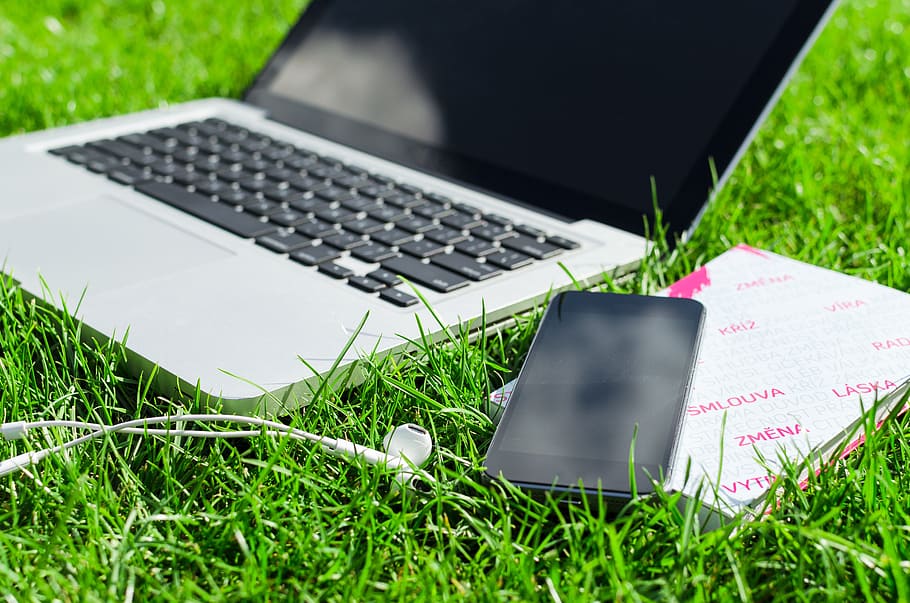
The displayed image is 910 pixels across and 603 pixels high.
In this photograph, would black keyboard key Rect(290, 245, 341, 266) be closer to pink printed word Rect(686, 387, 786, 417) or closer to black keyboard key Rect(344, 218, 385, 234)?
black keyboard key Rect(344, 218, 385, 234)

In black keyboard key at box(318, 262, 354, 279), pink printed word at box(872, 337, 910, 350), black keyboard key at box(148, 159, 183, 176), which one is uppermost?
pink printed word at box(872, 337, 910, 350)

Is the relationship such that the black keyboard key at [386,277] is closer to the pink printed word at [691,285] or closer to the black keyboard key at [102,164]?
the pink printed word at [691,285]

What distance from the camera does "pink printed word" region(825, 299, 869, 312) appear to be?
3.86ft

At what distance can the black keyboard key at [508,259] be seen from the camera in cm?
125

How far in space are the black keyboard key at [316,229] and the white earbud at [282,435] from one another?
0.42m

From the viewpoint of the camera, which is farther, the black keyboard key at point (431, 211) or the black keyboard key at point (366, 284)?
the black keyboard key at point (431, 211)

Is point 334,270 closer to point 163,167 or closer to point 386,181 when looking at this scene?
point 386,181

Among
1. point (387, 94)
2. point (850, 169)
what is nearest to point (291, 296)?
point (387, 94)

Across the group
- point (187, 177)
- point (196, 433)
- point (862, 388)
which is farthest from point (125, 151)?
point (862, 388)

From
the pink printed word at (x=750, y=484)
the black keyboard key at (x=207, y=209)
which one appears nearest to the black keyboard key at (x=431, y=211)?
the black keyboard key at (x=207, y=209)

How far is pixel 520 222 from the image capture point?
1.39 m

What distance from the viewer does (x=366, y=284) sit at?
1188 mm

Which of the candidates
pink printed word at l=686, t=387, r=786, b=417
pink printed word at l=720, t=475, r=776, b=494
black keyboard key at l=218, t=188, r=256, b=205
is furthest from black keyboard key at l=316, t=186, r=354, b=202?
pink printed word at l=720, t=475, r=776, b=494

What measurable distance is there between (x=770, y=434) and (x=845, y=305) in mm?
302
